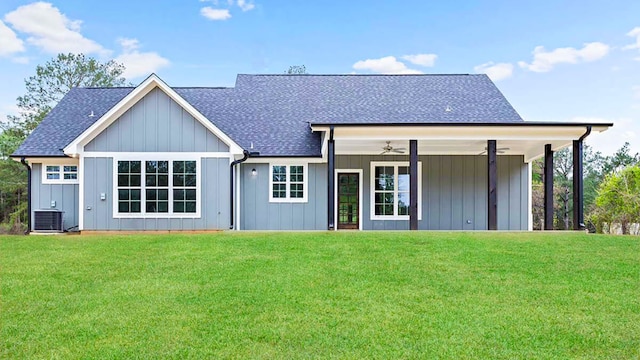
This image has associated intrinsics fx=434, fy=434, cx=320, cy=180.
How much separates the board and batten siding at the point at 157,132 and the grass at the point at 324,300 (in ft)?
12.2

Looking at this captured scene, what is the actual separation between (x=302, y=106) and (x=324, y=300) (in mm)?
11244

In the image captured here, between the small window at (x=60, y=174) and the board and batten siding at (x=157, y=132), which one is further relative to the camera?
the small window at (x=60, y=174)

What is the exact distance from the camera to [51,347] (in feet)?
12.9

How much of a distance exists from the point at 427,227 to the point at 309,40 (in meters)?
16.4

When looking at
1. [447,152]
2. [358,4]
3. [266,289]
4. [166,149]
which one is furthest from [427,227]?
[358,4]

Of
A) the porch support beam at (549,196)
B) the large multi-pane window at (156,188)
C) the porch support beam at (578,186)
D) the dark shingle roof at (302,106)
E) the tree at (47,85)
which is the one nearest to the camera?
the porch support beam at (578,186)

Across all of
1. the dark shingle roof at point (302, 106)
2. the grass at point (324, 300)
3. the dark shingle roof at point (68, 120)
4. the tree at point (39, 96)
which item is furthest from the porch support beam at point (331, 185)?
the tree at point (39, 96)

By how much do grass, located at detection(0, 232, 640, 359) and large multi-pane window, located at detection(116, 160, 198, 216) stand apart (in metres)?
2.85

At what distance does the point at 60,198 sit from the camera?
13.1 m

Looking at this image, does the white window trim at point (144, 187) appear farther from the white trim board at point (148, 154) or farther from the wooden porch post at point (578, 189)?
the wooden porch post at point (578, 189)

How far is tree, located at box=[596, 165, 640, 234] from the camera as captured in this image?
71.5 feet

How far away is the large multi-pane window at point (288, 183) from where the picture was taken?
13.5 m

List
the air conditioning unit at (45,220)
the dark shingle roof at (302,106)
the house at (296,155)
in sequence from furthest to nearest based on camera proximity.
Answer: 1. the dark shingle roof at (302,106)
2. the air conditioning unit at (45,220)
3. the house at (296,155)

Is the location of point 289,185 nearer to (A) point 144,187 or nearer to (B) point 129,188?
(A) point 144,187
